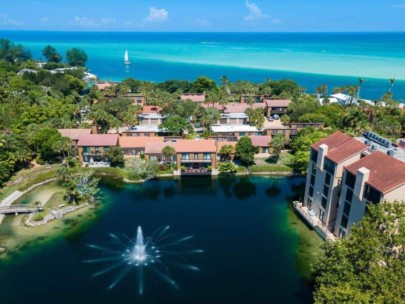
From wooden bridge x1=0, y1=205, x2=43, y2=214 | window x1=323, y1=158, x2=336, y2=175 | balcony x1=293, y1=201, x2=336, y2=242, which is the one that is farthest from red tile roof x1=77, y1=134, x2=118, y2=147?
window x1=323, y1=158, x2=336, y2=175

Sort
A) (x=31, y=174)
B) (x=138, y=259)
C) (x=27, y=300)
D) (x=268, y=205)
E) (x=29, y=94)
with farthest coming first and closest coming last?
(x=29, y=94), (x=31, y=174), (x=268, y=205), (x=138, y=259), (x=27, y=300)

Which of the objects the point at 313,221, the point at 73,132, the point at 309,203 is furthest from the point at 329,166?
the point at 73,132

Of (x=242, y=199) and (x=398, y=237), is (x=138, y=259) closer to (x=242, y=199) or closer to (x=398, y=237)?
(x=242, y=199)

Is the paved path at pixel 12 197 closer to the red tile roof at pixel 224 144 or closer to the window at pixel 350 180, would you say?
the red tile roof at pixel 224 144

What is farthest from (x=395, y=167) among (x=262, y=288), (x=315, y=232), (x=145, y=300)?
(x=145, y=300)

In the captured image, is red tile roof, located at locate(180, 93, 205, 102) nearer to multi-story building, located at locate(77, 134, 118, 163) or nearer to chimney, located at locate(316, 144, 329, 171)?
multi-story building, located at locate(77, 134, 118, 163)
